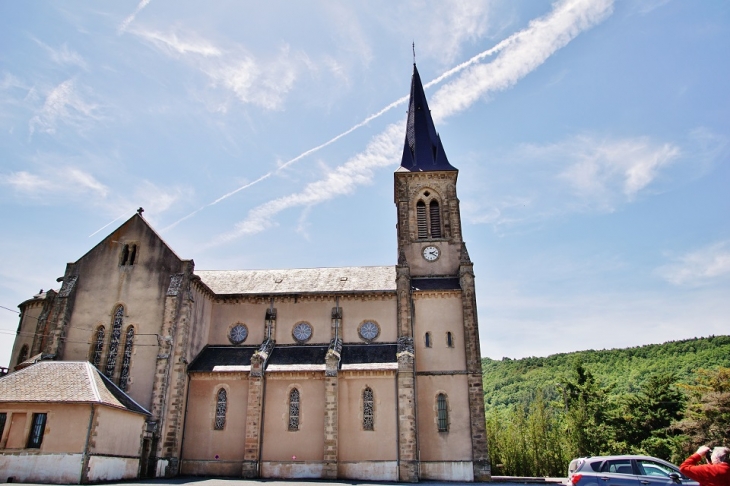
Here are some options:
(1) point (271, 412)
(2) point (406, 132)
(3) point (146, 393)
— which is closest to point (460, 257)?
(2) point (406, 132)

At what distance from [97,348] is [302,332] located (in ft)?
39.5

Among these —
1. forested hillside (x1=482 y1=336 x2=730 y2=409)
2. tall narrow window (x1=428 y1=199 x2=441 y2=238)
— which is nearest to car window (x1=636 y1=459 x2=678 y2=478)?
tall narrow window (x1=428 y1=199 x2=441 y2=238)

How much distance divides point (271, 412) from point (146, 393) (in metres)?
6.93

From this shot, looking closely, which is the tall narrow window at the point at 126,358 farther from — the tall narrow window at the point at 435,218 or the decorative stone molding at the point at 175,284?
the tall narrow window at the point at 435,218

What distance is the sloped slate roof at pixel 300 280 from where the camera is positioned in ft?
110

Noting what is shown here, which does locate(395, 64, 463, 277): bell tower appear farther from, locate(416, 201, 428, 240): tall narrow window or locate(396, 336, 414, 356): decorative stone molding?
locate(396, 336, 414, 356): decorative stone molding

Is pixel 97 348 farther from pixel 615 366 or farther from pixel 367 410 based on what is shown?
pixel 615 366

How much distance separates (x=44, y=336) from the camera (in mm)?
28859

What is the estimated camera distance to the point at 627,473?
500 inches

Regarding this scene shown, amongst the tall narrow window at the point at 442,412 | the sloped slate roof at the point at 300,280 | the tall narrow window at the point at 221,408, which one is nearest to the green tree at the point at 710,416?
the tall narrow window at the point at 442,412

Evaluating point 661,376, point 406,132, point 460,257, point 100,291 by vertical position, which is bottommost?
point 661,376

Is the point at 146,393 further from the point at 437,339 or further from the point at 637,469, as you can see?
the point at 637,469

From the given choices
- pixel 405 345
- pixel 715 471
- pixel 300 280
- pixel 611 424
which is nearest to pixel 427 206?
pixel 300 280

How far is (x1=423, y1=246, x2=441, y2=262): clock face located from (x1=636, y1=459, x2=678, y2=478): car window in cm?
2237
